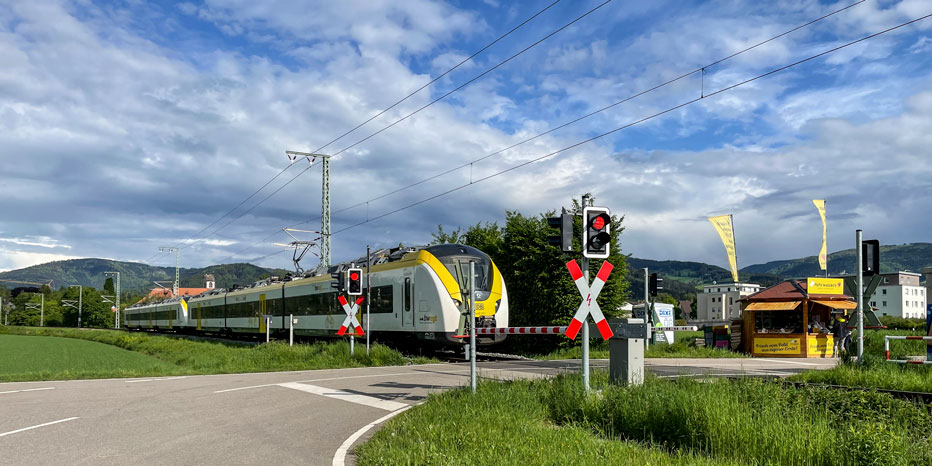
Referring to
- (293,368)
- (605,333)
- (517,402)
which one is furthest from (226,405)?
(293,368)

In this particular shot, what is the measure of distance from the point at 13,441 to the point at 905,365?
16.1 m

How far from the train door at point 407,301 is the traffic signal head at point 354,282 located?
6.35 ft

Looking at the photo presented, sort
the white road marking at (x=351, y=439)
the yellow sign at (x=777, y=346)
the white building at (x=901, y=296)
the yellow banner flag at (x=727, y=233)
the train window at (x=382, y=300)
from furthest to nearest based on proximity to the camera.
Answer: the white building at (x=901, y=296)
the yellow banner flag at (x=727, y=233)
the yellow sign at (x=777, y=346)
the train window at (x=382, y=300)
the white road marking at (x=351, y=439)

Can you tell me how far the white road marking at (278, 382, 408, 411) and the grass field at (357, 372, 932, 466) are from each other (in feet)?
4.07

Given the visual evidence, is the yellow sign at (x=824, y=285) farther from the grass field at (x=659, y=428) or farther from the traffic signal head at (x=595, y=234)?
the traffic signal head at (x=595, y=234)

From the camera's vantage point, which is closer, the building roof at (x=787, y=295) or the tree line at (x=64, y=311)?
the building roof at (x=787, y=295)

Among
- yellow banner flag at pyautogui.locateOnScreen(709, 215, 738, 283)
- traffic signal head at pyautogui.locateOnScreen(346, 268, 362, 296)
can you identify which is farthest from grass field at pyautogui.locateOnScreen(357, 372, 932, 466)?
yellow banner flag at pyautogui.locateOnScreen(709, 215, 738, 283)

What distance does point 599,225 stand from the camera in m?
10.3

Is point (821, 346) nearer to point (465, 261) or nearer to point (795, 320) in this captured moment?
point (795, 320)

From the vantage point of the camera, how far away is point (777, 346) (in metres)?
26.2

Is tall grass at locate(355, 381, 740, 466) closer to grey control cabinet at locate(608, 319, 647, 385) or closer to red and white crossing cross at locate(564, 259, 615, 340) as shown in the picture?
red and white crossing cross at locate(564, 259, 615, 340)

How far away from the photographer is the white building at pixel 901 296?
135250mm

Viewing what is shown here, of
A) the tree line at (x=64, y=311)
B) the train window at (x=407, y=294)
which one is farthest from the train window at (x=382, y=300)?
the tree line at (x=64, y=311)

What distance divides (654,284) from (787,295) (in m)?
6.28
